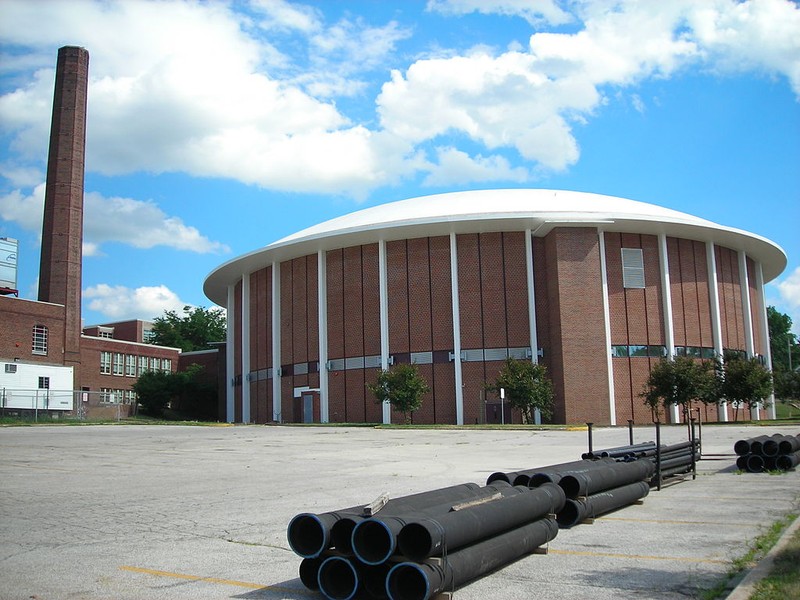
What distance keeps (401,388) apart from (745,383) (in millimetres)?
19859

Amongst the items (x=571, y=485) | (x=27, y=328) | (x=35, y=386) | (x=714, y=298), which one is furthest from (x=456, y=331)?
(x=571, y=485)

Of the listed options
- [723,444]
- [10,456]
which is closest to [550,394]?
[723,444]

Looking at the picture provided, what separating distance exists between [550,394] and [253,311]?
26413mm

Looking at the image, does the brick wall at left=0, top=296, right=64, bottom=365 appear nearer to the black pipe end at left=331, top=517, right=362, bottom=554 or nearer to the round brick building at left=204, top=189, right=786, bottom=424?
the round brick building at left=204, top=189, right=786, bottom=424

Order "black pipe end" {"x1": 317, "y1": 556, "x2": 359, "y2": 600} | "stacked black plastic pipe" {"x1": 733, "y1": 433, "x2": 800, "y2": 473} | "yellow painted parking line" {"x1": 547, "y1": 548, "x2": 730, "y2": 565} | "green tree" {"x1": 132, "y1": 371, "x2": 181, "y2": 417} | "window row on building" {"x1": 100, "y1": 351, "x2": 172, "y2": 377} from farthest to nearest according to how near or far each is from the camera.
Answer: "window row on building" {"x1": 100, "y1": 351, "x2": 172, "y2": 377}
"green tree" {"x1": 132, "y1": 371, "x2": 181, "y2": 417}
"stacked black plastic pipe" {"x1": 733, "y1": 433, "x2": 800, "y2": 473}
"yellow painted parking line" {"x1": 547, "y1": 548, "x2": 730, "y2": 565}
"black pipe end" {"x1": 317, "y1": 556, "x2": 359, "y2": 600}

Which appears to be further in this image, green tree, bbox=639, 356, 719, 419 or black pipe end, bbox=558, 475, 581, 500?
green tree, bbox=639, 356, 719, 419

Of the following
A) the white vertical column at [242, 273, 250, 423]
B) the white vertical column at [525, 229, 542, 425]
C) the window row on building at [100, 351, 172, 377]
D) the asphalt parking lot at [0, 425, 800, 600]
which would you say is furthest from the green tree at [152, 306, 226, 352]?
the asphalt parking lot at [0, 425, 800, 600]

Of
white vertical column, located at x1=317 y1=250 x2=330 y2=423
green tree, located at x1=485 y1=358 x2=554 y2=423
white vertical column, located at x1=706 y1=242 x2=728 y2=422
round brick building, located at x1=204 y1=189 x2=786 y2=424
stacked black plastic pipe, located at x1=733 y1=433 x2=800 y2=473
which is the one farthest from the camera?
white vertical column, located at x1=317 y1=250 x2=330 y2=423

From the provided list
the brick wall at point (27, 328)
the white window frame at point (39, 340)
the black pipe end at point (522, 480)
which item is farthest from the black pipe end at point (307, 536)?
the white window frame at point (39, 340)

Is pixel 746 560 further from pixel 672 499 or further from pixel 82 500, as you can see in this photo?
pixel 82 500

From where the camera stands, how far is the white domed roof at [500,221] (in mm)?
47094

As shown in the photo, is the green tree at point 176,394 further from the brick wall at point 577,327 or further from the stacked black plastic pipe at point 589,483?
the stacked black plastic pipe at point 589,483

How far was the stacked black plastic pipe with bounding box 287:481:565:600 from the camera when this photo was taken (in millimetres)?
6207

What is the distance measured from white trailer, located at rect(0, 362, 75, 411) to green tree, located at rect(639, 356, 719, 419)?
37599 mm
